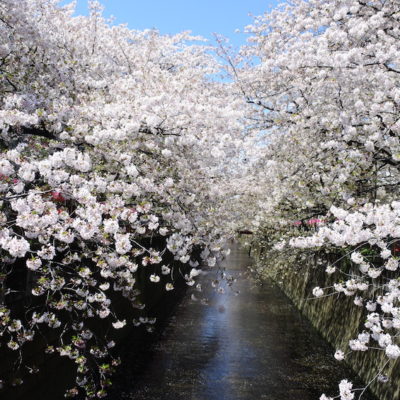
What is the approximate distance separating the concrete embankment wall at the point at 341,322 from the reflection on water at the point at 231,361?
452 mm

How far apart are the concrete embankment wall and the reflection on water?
1.48ft

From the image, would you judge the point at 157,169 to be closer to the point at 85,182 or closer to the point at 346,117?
the point at 85,182

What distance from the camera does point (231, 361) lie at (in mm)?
12438

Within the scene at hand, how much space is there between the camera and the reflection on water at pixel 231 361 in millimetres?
10328

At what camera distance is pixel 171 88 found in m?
9.00

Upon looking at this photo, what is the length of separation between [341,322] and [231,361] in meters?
3.49

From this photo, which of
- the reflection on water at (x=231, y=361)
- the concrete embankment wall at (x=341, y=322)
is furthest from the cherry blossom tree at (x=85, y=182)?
the concrete embankment wall at (x=341, y=322)

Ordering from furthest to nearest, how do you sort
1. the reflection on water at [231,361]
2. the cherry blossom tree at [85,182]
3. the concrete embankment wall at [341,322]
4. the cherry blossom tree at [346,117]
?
the reflection on water at [231,361] → the concrete embankment wall at [341,322] → the cherry blossom tree at [346,117] → the cherry blossom tree at [85,182]

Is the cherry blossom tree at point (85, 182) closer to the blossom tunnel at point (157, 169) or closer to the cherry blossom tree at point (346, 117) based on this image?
the blossom tunnel at point (157, 169)

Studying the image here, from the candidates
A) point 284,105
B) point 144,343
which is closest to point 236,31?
point 284,105

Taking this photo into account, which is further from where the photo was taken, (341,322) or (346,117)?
(341,322)

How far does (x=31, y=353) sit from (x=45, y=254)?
267cm

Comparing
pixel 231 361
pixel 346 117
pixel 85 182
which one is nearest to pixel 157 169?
pixel 85 182

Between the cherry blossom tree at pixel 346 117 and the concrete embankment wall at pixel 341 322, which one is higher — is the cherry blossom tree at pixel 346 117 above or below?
above
